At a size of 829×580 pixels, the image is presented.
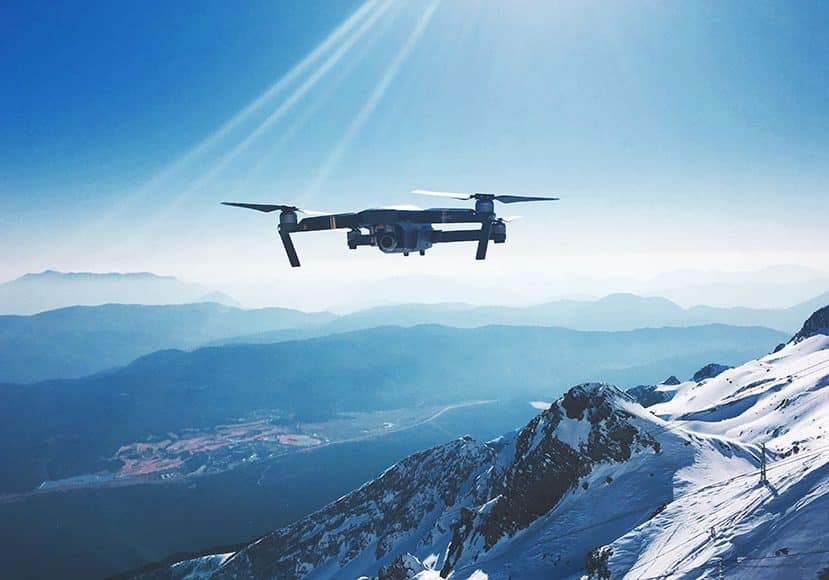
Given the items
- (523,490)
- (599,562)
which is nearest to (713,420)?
(523,490)

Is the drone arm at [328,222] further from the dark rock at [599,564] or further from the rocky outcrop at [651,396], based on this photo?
the rocky outcrop at [651,396]

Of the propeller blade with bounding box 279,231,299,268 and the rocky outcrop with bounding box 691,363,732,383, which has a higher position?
the propeller blade with bounding box 279,231,299,268

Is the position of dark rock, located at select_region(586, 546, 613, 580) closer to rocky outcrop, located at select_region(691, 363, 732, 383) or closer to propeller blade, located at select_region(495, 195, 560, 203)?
propeller blade, located at select_region(495, 195, 560, 203)

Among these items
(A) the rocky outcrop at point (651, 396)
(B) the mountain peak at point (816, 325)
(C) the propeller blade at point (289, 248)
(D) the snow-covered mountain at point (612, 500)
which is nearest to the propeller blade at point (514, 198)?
(C) the propeller blade at point (289, 248)

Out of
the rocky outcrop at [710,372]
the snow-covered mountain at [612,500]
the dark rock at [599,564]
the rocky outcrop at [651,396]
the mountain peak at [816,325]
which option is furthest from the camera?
the rocky outcrop at [710,372]

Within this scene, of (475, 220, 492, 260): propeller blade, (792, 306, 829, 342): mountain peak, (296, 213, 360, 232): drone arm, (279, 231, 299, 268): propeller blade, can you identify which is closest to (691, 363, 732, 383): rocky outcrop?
(792, 306, 829, 342): mountain peak

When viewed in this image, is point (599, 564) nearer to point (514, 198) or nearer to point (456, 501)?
point (514, 198)
